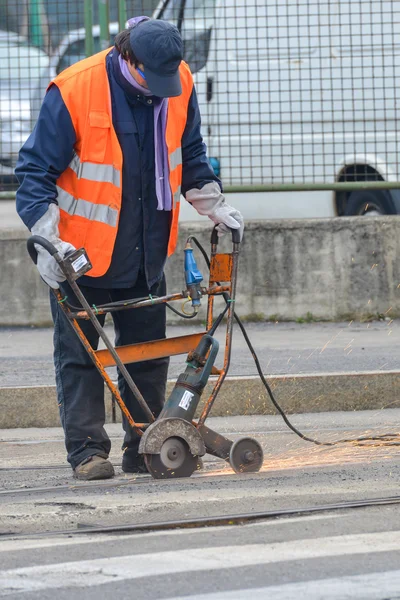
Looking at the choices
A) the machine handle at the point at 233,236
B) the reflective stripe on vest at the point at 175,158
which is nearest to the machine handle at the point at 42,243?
the reflective stripe on vest at the point at 175,158

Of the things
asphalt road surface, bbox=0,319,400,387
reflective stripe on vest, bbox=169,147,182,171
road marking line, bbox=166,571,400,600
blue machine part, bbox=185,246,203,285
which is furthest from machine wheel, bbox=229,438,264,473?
asphalt road surface, bbox=0,319,400,387

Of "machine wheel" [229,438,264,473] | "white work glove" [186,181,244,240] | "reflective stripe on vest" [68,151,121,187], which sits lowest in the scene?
"machine wheel" [229,438,264,473]

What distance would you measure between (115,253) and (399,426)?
2095 mm

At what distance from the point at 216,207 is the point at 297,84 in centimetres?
470

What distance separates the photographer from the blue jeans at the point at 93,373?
5121mm

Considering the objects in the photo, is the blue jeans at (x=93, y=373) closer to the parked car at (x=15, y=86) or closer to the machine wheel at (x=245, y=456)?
the machine wheel at (x=245, y=456)

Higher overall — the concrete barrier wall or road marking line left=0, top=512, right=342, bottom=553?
the concrete barrier wall

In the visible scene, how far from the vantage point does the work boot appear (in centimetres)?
502

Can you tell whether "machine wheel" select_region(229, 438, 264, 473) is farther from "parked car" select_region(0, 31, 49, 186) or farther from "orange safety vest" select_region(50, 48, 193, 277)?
"parked car" select_region(0, 31, 49, 186)

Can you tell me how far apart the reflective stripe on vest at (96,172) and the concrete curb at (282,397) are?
2.08 metres

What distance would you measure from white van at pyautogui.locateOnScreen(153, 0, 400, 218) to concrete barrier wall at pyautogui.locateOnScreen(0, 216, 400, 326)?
1.55 feet

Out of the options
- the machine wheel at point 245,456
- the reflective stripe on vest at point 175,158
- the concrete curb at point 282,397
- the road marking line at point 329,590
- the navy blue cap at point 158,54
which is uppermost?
the navy blue cap at point 158,54

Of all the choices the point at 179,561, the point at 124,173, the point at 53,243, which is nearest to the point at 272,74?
the point at 124,173

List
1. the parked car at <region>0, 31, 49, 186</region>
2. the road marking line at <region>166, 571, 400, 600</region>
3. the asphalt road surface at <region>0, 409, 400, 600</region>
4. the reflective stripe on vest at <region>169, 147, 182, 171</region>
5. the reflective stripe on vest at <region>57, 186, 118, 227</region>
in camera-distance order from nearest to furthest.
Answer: the road marking line at <region>166, 571, 400, 600</region> → the asphalt road surface at <region>0, 409, 400, 600</region> → the reflective stripe on vest at <region>57, 186, 118, 227</region> → the reflective stripe on vest at <region>169, 147, 182, 171</region> → the parked car at <region>0, 31, 49, 186</region>
